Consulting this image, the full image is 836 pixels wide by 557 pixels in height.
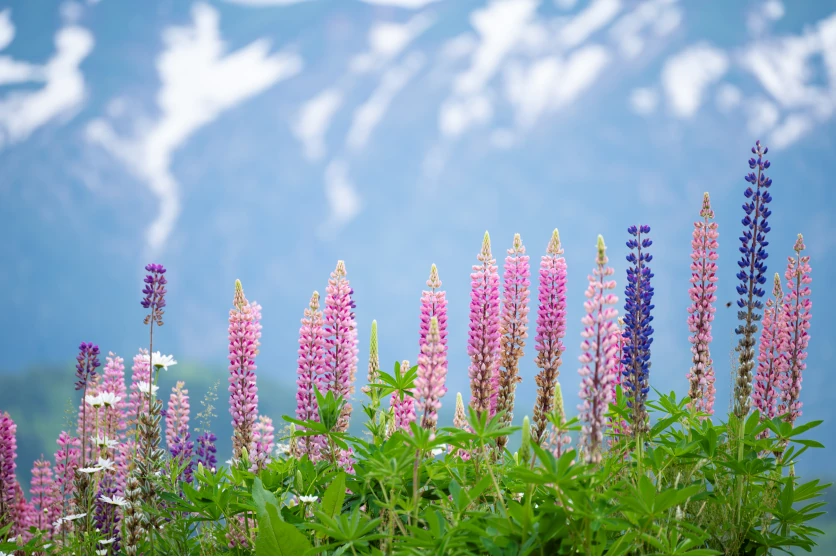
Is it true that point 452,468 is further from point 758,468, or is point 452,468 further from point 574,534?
point 758,468

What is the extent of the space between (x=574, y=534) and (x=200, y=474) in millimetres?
1877

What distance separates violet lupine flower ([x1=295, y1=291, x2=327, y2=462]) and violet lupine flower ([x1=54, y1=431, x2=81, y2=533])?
91.1 inches

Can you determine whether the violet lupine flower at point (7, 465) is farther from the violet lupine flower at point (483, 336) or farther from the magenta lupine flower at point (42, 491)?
the violet lupine flower at point (483, 336)

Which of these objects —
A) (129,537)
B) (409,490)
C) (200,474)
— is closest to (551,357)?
(409,490)

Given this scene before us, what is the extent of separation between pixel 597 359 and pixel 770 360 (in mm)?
2954

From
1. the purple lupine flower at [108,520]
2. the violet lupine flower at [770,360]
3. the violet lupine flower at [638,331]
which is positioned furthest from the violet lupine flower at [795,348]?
the purple lupine flower at [108,520]

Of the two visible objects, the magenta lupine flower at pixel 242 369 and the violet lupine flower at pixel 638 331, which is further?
the magenta lupine flower at pixel 242 369

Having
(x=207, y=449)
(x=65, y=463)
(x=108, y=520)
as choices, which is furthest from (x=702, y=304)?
(x=65, y=463)

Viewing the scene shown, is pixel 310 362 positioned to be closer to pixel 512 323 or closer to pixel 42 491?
pixel 512 323

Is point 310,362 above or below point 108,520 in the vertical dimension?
above

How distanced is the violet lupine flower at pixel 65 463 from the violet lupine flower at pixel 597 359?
4.54 meters

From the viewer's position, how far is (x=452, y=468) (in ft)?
11.0

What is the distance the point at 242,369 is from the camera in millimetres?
5078

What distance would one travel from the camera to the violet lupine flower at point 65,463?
19.2 ft
